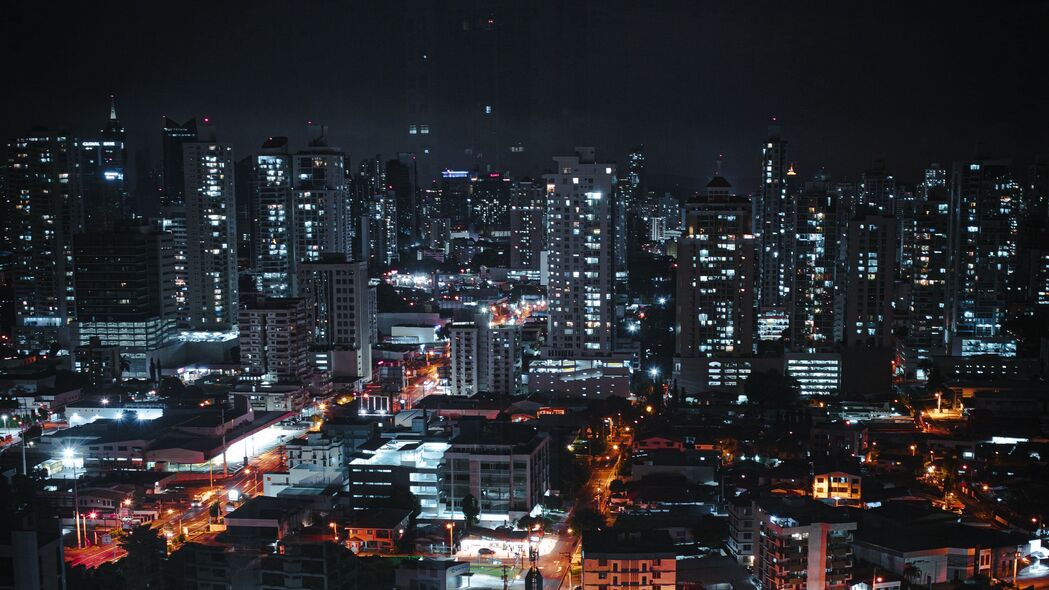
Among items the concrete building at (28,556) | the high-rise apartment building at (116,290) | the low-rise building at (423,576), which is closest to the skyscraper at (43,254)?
the high-rise apartment building at (116,290)

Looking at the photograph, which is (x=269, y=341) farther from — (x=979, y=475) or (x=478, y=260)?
(x=478, y=260)

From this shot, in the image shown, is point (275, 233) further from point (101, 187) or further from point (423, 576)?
point (423, 576)

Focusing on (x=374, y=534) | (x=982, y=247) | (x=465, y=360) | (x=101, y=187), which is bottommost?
(x=374, y=534)

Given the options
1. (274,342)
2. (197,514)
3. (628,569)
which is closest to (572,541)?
(628,569)

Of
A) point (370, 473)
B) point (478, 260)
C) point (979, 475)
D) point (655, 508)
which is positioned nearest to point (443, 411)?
point (370, 473)

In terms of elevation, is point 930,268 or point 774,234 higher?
point 774,234

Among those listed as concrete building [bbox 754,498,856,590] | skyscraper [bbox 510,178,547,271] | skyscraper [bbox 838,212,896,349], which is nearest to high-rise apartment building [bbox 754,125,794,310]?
skyscraper [bbox 838,212,896,349]

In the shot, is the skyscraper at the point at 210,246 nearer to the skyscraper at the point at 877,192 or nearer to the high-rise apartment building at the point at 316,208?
the high-rise apartment building at the point at 316,208
